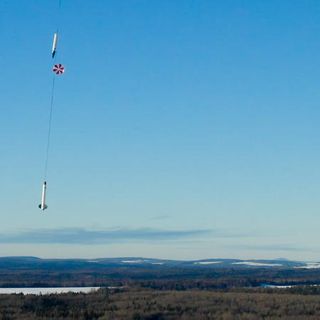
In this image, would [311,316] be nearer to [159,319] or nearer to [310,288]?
[159,319]

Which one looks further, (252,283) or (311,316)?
(252,283)

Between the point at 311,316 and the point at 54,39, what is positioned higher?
the point at 54,39

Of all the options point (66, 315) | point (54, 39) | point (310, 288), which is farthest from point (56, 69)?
point (310, 288)

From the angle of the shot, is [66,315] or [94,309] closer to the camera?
[66,315]

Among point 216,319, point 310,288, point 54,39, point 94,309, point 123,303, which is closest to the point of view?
point 54,39

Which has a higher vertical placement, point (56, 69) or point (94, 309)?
point (56, 69)

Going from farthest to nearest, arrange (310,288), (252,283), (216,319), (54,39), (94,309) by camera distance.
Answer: (252,283), (310,288), (94,309), (216,319), (54,39)

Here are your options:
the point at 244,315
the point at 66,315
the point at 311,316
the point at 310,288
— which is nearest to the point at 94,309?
the point at 66,315

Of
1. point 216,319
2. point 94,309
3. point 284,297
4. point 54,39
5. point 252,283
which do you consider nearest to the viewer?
point 54,39

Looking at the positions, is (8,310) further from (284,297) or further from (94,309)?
(284,297)
